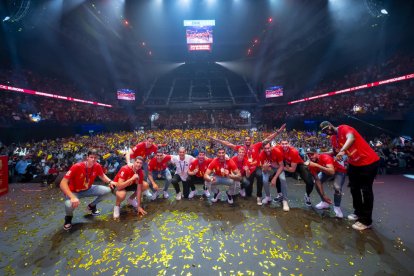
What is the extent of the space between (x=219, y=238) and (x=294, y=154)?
3451 millimetres

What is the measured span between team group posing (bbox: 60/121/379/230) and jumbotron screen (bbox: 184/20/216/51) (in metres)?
34.0

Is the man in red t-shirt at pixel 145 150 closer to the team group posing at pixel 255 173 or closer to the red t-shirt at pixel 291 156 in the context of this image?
the team group posing at pixel 255 173

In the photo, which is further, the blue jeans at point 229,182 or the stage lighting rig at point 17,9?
the stage lighting rig at point 17,9

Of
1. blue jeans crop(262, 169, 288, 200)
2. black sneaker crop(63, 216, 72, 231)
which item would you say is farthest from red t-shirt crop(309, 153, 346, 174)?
black sneaker crop(63, 216, 72, 231)

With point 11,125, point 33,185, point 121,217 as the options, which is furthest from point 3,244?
point 11,125

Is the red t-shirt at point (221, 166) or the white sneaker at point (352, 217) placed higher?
the red t-shirt at point (221, 166)

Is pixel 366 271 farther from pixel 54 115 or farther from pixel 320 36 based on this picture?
pixel 320 36

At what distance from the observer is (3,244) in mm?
Result: 4145

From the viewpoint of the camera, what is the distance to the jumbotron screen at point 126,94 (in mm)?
38769

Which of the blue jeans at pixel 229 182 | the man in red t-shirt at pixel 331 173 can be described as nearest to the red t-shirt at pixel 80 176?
the blue jeans at pixel 229 182

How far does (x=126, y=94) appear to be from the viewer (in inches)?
1564

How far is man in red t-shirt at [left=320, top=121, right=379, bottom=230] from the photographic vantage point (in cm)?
449

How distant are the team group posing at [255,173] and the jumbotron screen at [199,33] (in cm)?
3396

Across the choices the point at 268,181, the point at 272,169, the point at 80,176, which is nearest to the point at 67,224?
the point at 80,176
